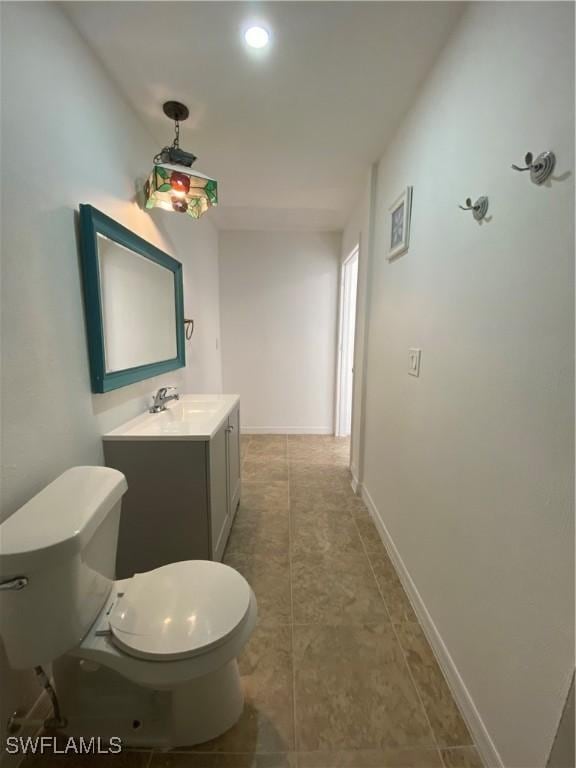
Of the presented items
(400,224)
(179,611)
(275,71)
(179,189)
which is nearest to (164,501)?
(179,611)

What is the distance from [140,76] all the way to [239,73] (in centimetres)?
44

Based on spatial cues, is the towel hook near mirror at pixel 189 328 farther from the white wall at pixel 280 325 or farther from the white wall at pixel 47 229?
the white wall at pixel 280 325

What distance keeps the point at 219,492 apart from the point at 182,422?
0.44 meters

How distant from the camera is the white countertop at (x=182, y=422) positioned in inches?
54.9

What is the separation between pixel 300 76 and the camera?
138 centimetres

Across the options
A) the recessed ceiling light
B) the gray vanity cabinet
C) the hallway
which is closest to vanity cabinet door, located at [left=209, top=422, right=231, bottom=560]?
the gray vanity cabinet

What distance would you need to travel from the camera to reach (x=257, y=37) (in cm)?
119

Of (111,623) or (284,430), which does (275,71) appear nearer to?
(111,623)

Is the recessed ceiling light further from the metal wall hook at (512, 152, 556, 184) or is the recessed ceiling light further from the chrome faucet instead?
the chrome faucet

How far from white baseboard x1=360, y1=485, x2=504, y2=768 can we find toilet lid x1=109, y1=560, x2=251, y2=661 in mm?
814

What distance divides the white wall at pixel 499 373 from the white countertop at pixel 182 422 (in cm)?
101

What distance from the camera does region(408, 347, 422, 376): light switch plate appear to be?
1.46m

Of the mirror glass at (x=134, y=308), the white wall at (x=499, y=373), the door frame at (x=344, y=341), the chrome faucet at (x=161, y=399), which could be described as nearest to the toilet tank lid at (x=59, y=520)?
the mirror glass at (x=134, y=308)

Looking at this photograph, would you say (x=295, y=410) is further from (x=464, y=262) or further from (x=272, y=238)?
(x=464, y=262)
